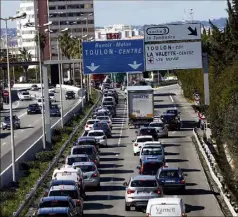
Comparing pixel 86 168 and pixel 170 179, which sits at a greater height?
pixel 86 168

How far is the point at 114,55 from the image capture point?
4978 cm

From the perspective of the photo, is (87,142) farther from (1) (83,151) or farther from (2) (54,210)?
Result: (2) (54,210)

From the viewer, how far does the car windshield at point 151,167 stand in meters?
39.0

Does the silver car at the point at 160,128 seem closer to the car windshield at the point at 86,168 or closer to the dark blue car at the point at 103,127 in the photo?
the dark blue car at the point at 103,127

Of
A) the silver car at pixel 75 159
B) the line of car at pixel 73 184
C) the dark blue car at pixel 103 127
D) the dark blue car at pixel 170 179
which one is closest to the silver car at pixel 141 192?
the line of car at pixel 73 184

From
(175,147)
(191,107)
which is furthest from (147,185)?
(191,107)

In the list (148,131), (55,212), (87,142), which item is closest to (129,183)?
(55,212)

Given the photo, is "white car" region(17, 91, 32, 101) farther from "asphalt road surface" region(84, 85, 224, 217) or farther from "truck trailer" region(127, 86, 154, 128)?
"truck trailer" region(127, 86, 154, 128)

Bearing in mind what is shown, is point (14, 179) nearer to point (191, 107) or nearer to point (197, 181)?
point (197, 181)

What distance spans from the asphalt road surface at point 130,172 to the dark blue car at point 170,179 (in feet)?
1.48

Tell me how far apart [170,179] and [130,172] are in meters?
8.52

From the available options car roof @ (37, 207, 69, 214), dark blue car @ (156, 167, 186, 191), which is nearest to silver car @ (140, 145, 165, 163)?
dark blue car @ (156, 167, 186, 191)

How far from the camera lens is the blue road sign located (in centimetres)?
4962

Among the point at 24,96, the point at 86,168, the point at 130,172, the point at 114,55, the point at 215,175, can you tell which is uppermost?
the point at 114,55
